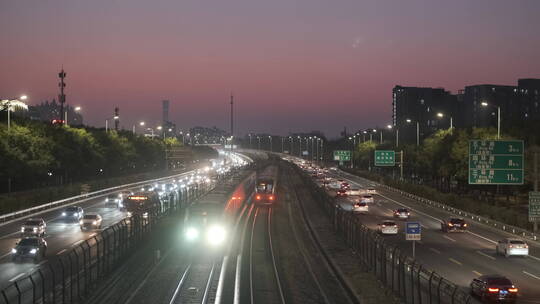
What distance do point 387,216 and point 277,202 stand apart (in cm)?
2280

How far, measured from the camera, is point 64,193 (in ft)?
246

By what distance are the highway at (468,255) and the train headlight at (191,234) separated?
1307 centimetres

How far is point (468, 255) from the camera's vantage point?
39.2 meters

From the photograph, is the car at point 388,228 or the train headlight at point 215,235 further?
the car at point 388,228

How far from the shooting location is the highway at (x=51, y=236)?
31172 millimetres

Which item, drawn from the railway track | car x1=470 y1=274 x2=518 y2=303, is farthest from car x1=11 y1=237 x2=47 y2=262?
car x1=470 y1=274 x2=518 y2=303

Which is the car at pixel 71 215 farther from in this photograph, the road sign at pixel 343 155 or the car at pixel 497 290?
the road sign at pixel 343 155

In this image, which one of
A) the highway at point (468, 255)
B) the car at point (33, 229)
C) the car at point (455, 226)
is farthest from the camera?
the car at point (455, 226)

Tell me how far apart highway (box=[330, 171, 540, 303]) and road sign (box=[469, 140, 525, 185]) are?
14.8 feet

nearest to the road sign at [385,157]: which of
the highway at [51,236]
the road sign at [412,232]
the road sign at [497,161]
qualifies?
the highway at [51,236]

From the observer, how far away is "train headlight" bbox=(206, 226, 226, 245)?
44.7 m

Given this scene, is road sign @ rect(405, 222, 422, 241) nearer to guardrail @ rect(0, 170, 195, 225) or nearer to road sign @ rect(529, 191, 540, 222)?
road sign @ rect(529, 191, 540, 222)

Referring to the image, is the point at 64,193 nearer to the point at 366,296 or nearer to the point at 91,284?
the point at 91,284

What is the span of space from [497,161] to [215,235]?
19.3 m
